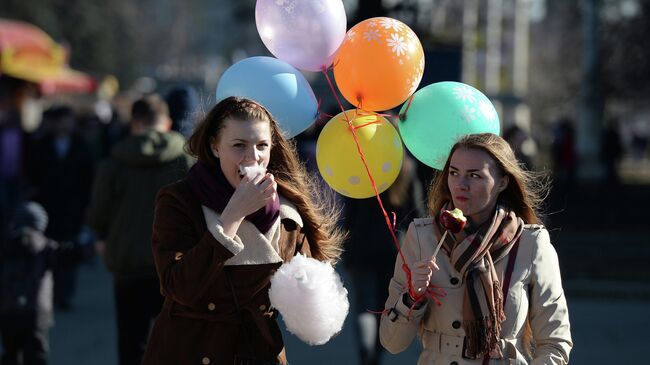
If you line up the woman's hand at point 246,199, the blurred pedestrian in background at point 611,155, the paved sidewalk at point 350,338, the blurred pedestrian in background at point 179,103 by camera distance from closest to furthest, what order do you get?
the woman's hand at point 246,199 < the blurred pedestrian in background at point 179,103 < the paved sidewalk at point 350,338 < the blurred pedestrian in background at point 611,155

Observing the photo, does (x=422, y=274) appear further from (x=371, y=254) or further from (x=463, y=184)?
(x=371, y=254)

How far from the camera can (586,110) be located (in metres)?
29.6

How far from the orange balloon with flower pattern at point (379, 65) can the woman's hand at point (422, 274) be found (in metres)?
0.91

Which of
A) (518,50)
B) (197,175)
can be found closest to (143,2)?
(518,50)

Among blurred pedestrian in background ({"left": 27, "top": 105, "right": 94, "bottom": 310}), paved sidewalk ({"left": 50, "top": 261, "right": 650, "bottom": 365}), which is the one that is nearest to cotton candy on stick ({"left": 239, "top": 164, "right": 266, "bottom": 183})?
paved sidewalk ({"left": 50, "top": 261, "right": 650, "bottom": 365})

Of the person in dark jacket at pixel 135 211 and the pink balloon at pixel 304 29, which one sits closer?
the pink balloon at pixel 304 29

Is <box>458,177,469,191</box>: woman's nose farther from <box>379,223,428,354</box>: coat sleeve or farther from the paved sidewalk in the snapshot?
the paved sidewalk

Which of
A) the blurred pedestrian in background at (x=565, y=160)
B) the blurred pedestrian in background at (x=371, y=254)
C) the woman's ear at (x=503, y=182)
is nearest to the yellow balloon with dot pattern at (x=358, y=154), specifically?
the woman's ear at (x=503, y=182)

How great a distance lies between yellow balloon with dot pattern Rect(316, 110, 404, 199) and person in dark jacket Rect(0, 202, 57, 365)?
2758mm

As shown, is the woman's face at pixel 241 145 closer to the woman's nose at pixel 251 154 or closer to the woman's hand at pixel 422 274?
the woman's nose at pixel 251 154

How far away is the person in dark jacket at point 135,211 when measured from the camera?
596cm

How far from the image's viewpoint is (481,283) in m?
3.59

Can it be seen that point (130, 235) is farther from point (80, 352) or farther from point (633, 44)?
point (633, 44)

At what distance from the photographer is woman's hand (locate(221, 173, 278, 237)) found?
3.41 metres
